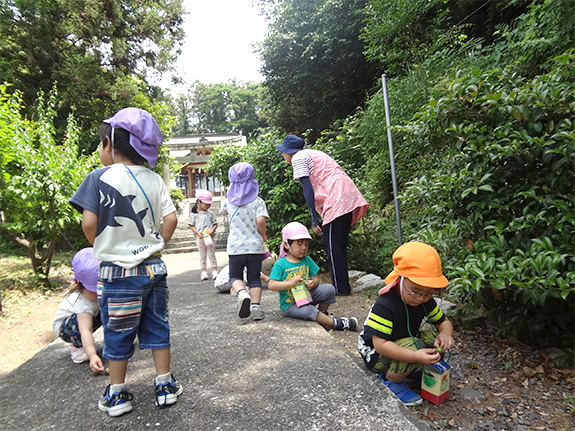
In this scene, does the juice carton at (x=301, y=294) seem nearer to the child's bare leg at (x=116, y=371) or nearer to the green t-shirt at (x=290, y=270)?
the green t-shirt at (x=290, y=270)

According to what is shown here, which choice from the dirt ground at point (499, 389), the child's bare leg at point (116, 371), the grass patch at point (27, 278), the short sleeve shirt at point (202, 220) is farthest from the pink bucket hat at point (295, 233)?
the grass patch at point (27, 278)

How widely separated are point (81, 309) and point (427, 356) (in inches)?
89.1

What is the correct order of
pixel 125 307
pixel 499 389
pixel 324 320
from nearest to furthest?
pixel 125 307, pixel 499 389, pixel 324 320

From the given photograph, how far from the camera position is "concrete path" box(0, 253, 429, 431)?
1.76m

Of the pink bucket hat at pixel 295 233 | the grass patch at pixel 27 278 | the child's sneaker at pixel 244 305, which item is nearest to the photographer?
the pink bucket hat at pixel 295 233

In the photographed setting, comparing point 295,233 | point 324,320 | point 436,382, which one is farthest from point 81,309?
point 436,382

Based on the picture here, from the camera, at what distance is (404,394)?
6.84 feet

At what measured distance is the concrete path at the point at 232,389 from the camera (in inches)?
→ 69.4

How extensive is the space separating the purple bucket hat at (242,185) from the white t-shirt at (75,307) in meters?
1.64

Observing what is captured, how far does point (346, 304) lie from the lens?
3.89 m

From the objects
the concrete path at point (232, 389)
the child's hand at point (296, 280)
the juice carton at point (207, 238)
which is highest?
the juice carton at point (207, 238)

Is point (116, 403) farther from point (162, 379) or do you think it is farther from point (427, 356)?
point (427, 356)

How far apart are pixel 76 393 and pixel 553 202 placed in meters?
2.95

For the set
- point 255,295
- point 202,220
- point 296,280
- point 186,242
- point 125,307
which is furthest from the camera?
point 186,242
